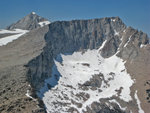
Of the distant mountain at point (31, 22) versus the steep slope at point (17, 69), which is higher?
the distant mountain at point (31, 22)

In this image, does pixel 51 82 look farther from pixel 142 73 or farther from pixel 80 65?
pixel 142 73

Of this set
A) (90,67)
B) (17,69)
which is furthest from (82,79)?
(17,69)

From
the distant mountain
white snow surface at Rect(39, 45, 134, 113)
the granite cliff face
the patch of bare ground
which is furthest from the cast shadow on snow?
the distant mountain

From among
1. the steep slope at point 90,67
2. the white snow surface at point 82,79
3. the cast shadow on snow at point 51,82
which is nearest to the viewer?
the white snow surface at point 82,79

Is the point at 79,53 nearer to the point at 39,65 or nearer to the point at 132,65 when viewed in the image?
the point at 132,65

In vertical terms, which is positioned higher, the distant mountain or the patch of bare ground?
the distant mountain

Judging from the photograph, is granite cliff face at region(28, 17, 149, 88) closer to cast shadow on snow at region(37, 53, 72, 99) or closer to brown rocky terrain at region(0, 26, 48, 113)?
cast shadow on snow at region(37, 53, 72, 99)

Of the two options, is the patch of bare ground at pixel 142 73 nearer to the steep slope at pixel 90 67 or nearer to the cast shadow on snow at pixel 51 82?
the steep slope at pixel 90 67

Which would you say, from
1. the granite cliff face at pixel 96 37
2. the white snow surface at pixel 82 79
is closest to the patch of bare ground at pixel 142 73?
the white snow surface at pixel 82 79
